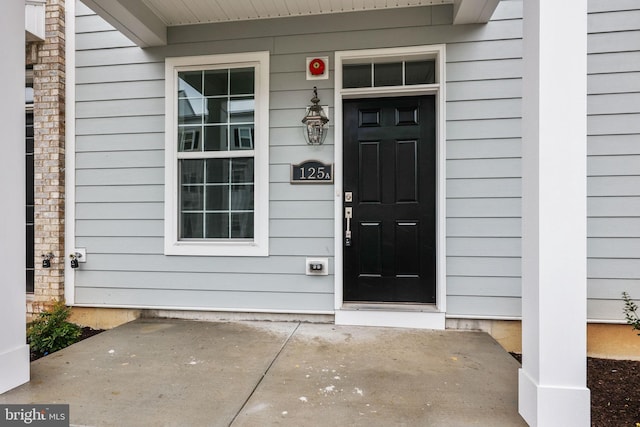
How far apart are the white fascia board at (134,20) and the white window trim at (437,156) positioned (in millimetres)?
1681

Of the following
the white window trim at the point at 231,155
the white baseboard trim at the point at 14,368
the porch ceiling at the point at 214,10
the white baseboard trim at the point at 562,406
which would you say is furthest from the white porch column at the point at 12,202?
the white baseboard trim at the point at 562,406

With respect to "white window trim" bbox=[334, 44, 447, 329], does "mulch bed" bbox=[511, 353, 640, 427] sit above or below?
below

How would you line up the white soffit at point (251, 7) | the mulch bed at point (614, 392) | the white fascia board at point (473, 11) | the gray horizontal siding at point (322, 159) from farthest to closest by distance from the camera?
the white soffit at point (251, 7), the gray horizontal siding at point (322, 159), the white fascia board at point (473, 11), the mulch bed at point (614, 392)

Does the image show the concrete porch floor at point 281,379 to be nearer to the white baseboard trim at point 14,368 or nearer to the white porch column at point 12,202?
the white baseboard trim at point 14,368

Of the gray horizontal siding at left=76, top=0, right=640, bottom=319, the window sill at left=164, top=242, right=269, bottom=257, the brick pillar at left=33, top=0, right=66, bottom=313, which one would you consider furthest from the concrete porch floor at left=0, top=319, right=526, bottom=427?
the brick pillar at left=33, top=0, right=66, bottom=313

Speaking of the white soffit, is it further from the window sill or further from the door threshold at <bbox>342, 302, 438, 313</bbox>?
the door threshold at <bbox>342, 302, 438, 313</bbox>

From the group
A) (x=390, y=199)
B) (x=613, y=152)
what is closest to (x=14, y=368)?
(x=390, y=199)

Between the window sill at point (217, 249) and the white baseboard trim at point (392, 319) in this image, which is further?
the window sill at point (217, 249)

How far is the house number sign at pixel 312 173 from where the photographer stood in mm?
3070

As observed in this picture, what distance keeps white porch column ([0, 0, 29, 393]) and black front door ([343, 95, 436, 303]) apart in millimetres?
2300

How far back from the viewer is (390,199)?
3.11m

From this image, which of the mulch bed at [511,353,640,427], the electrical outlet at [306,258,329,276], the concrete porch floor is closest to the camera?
the concrete porch floor

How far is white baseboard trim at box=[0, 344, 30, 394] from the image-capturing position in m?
1.88

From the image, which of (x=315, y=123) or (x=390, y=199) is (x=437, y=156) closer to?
(x=390, y=199)
